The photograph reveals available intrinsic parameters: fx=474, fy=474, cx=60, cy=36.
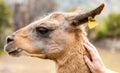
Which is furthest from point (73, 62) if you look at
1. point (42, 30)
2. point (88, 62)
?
point (42, 30)

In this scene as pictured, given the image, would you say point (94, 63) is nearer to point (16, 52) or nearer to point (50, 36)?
point (50, 36)

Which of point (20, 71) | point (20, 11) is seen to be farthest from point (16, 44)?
point (20, 11)

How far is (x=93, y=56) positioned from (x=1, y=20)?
26.4 m

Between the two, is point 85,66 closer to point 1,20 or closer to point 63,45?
point 63,45

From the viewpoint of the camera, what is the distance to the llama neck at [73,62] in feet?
21.8

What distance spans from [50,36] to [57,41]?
0.41 ft

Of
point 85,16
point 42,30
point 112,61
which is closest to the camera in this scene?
point 85,16

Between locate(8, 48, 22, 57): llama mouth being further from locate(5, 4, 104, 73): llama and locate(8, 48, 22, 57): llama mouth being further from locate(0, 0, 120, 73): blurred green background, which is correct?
locate(0, 0, 120, 73): blurred green background

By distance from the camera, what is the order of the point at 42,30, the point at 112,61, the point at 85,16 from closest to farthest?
the point at 85,16
the point at 42,30
the point at 112,61

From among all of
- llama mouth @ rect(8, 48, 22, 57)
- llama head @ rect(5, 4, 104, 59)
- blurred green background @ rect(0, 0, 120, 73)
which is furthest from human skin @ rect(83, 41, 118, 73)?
blurred green background @ rect(0, 0, 120, 73)

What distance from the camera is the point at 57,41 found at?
22.2 ft

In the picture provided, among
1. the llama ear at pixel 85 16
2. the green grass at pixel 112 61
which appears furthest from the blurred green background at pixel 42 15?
the llama ear at pixel 85 16

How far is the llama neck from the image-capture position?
6650 mm

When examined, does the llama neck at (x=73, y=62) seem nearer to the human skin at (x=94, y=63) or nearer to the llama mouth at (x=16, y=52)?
the human skin at (x=94, y=63)
